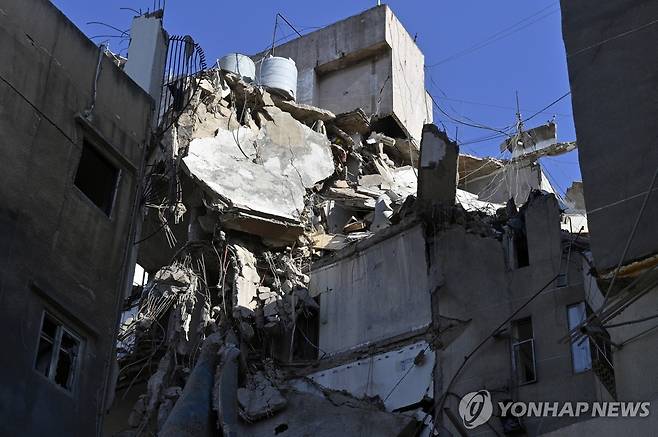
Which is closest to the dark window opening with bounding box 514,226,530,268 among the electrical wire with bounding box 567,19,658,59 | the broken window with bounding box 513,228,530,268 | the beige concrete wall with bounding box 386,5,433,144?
the broken window with bounding box 513,228,530,268

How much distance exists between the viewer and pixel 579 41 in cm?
1280

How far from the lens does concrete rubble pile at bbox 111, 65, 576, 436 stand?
59.3 feet

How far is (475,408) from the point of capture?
16391 mm

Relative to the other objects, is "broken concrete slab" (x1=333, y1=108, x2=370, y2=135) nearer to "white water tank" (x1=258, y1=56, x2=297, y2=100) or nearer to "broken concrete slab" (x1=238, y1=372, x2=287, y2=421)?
"white water tank" (x1=258, y1=56, x2=297, y2=100)

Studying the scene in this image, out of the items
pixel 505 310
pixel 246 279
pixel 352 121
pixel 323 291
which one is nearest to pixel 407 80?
pixel 352 121

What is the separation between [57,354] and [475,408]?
695 cm

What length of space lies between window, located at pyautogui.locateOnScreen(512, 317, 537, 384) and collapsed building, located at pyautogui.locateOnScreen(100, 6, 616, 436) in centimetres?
2

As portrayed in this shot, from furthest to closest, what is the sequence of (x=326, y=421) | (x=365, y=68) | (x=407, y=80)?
1. (x=407, y=80)
2. (x=365, y=68)
3. (x=326, y=421)

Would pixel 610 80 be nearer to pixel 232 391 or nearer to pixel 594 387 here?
pixel 594 387

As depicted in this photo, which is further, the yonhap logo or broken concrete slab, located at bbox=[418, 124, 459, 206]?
broken concrete slab, located at bbox=[418, 124, 459, 206]

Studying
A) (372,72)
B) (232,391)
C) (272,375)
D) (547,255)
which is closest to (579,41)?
(547,255)

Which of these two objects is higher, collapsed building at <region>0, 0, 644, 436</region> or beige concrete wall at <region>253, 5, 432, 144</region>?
beige concrete wall at <region>253, 5, 432, 144</region>

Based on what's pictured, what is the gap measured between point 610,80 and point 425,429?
693 cm

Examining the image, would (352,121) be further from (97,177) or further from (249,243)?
(97,177)
